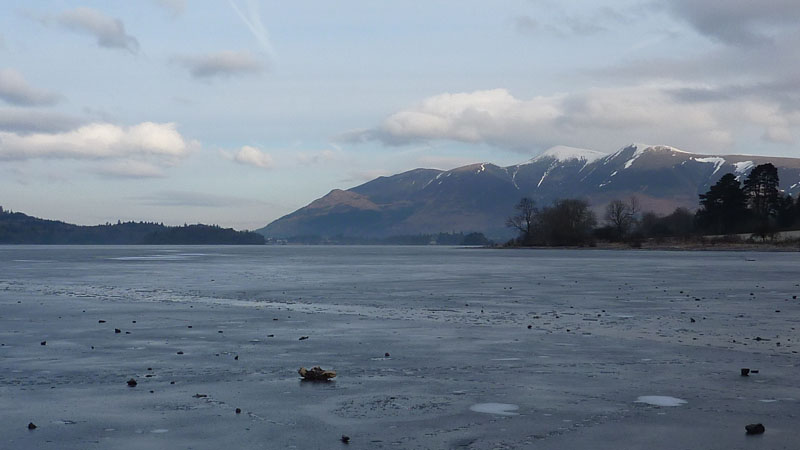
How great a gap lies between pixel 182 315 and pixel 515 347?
12.9m

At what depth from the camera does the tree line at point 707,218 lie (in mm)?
156625

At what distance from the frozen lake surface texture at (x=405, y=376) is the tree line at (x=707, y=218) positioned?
138 meters

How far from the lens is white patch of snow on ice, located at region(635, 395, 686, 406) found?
1141cm

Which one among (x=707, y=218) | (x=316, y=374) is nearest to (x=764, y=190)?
(x=707, y=218)

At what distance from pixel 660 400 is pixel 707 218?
167m

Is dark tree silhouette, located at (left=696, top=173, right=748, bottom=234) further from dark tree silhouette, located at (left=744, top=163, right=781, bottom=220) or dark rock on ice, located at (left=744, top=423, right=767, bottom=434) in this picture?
dark rock on ice, located at (left=744, top=423, right=767, bottom=434)

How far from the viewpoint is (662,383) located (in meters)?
13.0

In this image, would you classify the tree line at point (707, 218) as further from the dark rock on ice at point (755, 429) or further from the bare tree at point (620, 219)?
the dark rock on ice at point (755, 429)

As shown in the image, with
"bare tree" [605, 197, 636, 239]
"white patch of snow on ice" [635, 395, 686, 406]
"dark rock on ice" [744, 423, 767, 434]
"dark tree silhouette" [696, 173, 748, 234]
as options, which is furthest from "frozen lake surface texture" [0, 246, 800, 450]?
"bare tree" [605, 197, 636, 239]

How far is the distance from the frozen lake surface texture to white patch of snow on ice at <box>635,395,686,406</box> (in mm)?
31

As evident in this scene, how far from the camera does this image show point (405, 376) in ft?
45.3

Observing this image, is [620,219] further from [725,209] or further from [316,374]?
[316,374]

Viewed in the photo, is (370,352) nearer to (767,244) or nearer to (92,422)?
(92,422)

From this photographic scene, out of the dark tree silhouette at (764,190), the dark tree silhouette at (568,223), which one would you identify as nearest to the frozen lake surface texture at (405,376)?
the dark tree silhouette at (764,190)
